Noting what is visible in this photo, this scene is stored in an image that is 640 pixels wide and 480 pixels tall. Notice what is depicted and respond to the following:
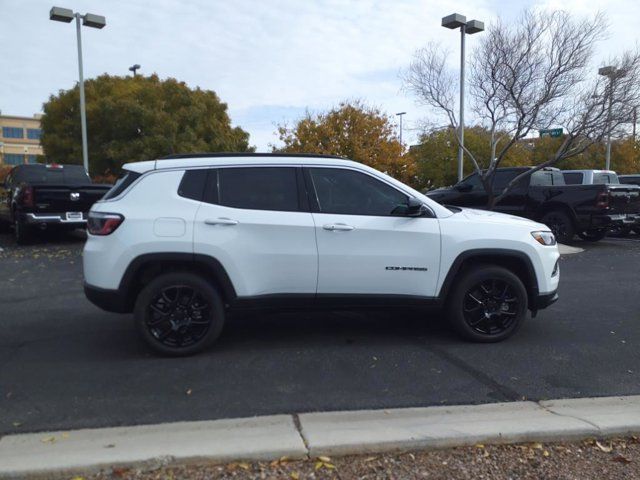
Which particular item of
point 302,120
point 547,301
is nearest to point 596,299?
point 547,301

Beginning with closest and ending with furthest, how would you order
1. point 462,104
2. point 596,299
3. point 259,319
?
point 259,319 → point 596,299 → point 462,104

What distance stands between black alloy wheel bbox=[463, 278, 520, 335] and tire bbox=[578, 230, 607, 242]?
9.68 meters

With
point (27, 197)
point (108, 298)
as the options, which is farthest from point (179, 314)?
point (27, 197)

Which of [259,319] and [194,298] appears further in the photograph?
[259,319]

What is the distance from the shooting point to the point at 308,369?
15.8 ft

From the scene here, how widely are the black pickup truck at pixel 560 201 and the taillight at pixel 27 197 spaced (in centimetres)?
951

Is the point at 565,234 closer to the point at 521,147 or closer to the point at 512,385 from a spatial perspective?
the point at 512,385

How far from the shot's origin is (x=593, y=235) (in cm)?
1430

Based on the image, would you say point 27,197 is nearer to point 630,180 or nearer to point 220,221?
point 220,221

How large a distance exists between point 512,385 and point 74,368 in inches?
143

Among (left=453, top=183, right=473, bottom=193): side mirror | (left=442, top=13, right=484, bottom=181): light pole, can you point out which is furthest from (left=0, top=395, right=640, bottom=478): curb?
(left=442, top=13, right=484, bottom=181): light pole

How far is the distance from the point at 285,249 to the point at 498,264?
211 centimetres

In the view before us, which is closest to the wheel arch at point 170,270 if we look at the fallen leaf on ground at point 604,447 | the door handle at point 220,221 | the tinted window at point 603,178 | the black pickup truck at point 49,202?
the door handle at point 220,221

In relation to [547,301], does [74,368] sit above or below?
below
